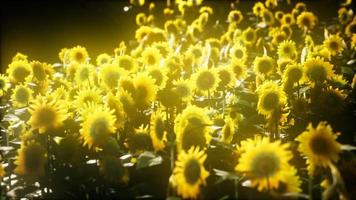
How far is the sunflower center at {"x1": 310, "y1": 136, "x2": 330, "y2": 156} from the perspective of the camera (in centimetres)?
185

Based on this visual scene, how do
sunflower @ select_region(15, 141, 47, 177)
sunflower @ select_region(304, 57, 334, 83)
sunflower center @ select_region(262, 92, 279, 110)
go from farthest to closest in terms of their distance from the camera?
sunflower @ select_region(304, 57, 334, 83)
sunflower center @ select_region(262, 92, 279, 110)
sunflower @ select_region(15, 141, 47, 177)

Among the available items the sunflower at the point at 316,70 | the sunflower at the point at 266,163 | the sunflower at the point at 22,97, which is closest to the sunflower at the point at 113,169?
the sunflower at the point at 266,163

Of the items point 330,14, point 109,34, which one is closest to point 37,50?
point 109,34

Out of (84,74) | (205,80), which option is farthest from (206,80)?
(84,74)

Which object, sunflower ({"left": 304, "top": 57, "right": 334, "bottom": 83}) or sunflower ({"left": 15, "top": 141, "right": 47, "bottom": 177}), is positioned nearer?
sunflower ({"left": 15, "top": 141, "right": 47, "bottom": 177})

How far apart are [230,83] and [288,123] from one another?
23.3 inches

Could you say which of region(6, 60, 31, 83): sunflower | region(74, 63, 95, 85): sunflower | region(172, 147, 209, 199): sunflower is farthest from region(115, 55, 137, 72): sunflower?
region(172, 147, 209, 199): sunflower

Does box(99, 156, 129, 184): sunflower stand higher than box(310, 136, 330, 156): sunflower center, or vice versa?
box(310, 136, 330, 156): sunflower center

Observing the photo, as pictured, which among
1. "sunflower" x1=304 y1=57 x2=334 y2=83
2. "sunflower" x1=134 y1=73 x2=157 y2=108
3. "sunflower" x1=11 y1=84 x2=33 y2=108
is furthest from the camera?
"sunflower" x1=11 y1=84 x2=33 y2=108

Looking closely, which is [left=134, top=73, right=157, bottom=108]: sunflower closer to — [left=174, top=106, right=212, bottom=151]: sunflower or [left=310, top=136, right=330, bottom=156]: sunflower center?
[left=174, top=106, right=212, bottom=151]: sunflower

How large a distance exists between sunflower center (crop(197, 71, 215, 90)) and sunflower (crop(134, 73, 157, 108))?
0.69m

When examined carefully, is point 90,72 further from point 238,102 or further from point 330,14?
point 330,14

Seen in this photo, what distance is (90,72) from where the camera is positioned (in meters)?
3.55

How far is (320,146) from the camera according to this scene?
1859mm
